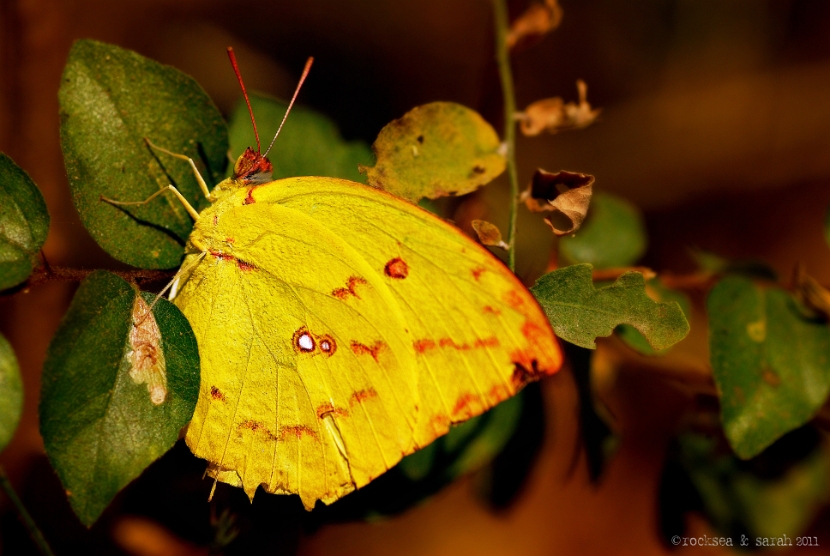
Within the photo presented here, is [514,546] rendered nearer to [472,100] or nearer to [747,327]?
[747,327]

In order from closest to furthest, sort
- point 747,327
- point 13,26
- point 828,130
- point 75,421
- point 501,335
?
point 75,421, point 501,335, point 747,327, point 13,26, point 828,130

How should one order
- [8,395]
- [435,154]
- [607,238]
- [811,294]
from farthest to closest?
[607,238]
[811,294]
[435,154]
[8,395]

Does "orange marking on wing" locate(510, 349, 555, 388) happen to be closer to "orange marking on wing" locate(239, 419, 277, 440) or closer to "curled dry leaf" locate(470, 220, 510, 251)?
"curled dry leaf" locate(470, 220, 510, 251)

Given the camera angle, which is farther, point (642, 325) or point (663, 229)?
point (663, 229)

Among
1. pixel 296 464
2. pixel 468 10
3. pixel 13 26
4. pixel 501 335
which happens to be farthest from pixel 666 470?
pixel 13 26

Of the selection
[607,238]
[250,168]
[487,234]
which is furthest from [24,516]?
[607,238]

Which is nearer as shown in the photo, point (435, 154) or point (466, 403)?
point (466, 403)

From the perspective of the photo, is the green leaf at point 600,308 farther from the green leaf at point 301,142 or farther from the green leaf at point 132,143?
the green leaf at point 132,143

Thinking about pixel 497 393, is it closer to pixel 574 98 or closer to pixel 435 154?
pixel 435 154
